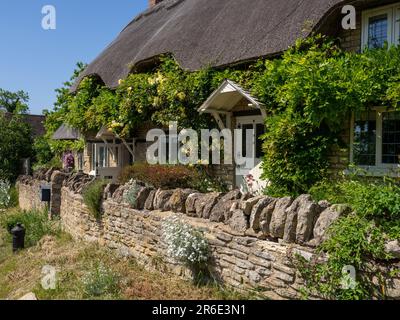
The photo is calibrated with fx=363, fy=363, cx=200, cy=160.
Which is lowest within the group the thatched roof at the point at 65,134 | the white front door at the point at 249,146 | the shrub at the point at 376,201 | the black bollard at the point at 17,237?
the black bollard at the point at 17,237

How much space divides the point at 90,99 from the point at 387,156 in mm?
9984

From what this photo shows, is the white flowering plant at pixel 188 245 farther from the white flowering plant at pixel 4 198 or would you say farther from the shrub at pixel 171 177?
the white flowering plant at pixel 4 198

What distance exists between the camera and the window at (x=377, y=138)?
18.8 feet

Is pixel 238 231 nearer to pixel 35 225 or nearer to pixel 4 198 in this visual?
pixel 35 225

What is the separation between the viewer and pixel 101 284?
Result: 14.9 feet

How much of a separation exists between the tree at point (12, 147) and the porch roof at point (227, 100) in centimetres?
1420

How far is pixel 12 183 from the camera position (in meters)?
18.0

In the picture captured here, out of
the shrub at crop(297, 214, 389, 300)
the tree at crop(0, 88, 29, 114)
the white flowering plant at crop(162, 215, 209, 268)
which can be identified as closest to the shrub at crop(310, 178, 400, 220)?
the shrub at crop(297, 214, 389, 300)

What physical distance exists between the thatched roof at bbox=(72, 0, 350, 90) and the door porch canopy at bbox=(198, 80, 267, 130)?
0.63 m

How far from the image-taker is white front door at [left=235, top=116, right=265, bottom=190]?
7.77 meters

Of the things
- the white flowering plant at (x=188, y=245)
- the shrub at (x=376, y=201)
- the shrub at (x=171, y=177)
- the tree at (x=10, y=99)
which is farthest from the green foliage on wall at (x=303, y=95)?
the tree at (x=10, y=99)

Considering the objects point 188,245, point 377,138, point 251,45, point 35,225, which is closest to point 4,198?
point 35,225

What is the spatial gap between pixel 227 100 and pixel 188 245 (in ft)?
14.1
